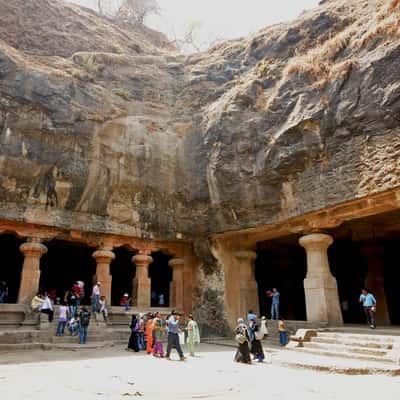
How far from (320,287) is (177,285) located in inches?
222

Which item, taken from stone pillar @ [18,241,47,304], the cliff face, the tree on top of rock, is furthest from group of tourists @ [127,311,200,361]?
the tree on top of rock

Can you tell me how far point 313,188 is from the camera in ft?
36.5

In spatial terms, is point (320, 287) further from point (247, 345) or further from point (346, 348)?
point (247, 345)

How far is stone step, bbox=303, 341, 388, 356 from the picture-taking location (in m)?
7.76

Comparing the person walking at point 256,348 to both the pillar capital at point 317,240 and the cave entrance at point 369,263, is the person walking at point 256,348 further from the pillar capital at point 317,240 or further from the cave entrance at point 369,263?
the cave entrance at point 369,263

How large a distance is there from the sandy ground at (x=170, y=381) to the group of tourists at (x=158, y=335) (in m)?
0.60

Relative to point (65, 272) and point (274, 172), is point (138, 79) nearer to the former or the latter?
point (274, 172)

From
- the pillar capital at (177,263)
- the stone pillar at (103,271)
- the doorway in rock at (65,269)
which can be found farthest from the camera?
the doorway in rock at (65,269)

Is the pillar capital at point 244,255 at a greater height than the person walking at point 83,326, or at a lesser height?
greater

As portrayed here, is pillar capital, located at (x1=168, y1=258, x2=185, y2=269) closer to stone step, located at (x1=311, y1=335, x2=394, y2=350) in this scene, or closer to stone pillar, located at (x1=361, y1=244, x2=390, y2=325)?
stone step, located at (x1=311, y1=335, x2=394, y2=350)

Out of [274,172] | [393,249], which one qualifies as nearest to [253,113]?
[274,172]

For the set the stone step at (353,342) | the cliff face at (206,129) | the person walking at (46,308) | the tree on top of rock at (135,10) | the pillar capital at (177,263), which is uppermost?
the tree on top of rock at (135,10)

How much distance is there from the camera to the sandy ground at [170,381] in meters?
4.96

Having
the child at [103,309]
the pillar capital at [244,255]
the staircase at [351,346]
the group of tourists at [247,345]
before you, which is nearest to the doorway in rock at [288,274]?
the pillar capital at [244,255]
